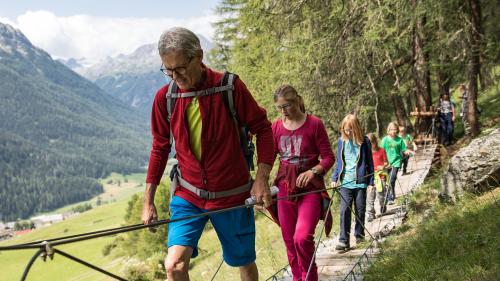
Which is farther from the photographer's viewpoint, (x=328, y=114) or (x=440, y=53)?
(x=328, y=114)

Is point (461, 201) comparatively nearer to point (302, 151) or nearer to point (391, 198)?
point (302, 151)

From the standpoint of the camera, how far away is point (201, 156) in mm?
3270

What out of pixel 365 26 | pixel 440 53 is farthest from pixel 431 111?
pixel 365 26

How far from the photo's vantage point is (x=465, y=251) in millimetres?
4367

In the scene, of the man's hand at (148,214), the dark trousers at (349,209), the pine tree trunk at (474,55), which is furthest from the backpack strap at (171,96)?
the pine tree trunk at (474,55)

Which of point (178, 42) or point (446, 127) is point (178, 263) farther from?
point (446, 127)

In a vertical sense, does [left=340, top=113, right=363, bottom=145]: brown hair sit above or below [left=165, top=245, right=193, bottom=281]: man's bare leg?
above

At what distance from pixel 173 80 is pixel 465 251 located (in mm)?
3017

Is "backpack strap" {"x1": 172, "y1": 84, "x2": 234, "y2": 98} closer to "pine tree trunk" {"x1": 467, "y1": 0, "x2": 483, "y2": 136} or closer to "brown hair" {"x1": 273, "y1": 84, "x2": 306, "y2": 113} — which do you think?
"brown hair" {"x1": 273, "y1": 84, "x2": 306, "y2": 113}

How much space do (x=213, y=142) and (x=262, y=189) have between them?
17.9 inches

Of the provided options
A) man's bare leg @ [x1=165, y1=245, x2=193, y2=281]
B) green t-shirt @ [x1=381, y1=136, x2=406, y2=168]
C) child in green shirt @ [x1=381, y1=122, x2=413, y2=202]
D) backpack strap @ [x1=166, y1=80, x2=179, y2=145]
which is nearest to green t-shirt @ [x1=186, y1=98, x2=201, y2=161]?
backpack strap @ [x1=166, y1=80, x2=179, y2=145]

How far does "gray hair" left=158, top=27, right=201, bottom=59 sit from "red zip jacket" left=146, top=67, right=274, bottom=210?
0.25 m

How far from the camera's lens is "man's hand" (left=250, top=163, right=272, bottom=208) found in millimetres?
3260

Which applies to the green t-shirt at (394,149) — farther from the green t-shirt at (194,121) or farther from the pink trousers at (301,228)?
the green t-shirt at (194,121)
